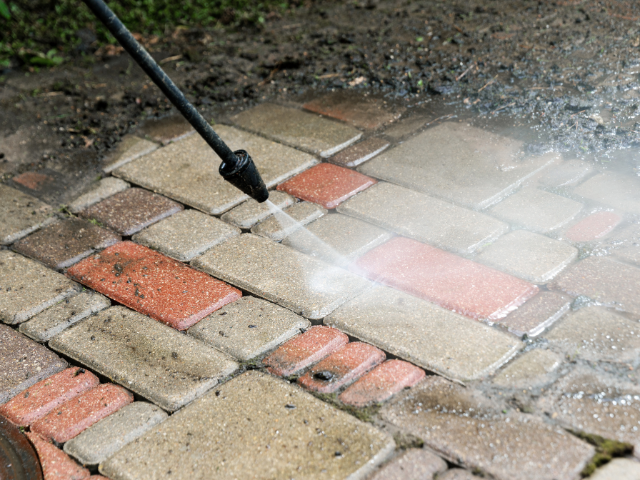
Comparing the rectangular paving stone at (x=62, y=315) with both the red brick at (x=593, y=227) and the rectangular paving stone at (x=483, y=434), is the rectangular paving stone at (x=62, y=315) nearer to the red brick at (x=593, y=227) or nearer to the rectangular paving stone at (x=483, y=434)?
the rectangular paving stone at (x=483, y=434)

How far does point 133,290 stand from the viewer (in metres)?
2.21

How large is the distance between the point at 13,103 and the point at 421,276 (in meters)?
2.75

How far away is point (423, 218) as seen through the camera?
2.39m

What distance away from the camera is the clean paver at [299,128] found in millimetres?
2932

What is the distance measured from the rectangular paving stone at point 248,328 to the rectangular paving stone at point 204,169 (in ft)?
2.10

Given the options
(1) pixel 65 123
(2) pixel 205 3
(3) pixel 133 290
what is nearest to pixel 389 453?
(3) pixel 133 290

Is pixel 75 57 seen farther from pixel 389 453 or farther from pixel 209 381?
pixel 389 453

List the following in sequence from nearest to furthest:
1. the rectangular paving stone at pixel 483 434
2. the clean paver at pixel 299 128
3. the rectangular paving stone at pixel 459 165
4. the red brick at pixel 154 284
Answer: the rectangular paving stone at pixel 483 434 < the red brick at pixel 154 284 < the rectangular paving stone at pixel 459 165 < the clean paver at pixel 299 128

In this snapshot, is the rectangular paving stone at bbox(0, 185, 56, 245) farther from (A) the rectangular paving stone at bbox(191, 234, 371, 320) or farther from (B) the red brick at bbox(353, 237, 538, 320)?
(B) the red brick at bbox(353, 237, 538, 320)

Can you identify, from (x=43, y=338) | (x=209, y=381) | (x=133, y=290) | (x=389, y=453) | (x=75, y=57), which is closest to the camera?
(x=389, y=453)

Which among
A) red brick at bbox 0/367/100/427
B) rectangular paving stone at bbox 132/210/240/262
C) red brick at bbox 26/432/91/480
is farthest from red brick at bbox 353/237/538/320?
red brick at bbox 26/432/91/480

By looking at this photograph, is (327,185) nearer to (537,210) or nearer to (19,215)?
(537,210)

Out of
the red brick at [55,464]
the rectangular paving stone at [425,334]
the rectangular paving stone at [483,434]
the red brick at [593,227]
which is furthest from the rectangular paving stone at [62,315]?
the red brick at [593,227]

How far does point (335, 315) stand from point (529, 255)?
2.32 ft
